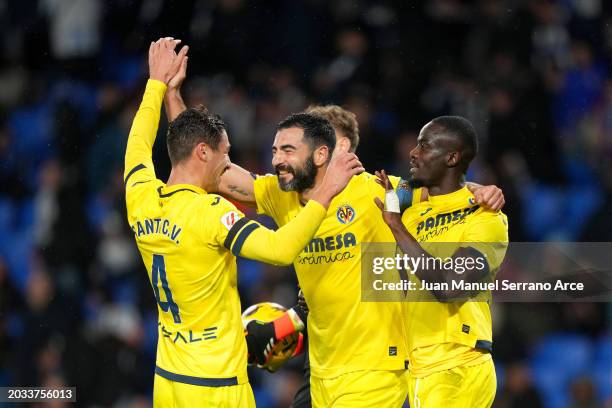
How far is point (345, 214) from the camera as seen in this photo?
5277 millimetres

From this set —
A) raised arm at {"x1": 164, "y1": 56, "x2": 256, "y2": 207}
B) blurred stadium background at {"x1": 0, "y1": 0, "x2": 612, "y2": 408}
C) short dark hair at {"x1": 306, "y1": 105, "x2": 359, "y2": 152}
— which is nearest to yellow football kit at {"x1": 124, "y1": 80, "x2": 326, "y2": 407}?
raised arm at {"x1": 164, "y1": 56, "x2": 256, "y2": 207}

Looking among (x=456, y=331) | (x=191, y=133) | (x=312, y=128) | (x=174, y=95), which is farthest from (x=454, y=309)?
(x=174, y=95)

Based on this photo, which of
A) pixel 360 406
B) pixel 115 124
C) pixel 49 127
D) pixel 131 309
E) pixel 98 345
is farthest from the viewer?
pixel 49 127

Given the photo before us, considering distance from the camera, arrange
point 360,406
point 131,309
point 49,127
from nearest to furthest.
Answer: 1. point 360,406
2. point 131,309
3. point 49,127

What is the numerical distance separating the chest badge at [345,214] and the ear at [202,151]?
30.1 inches

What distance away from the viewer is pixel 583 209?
31.9 feet

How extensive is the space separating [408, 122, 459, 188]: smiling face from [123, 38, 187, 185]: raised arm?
1.35m

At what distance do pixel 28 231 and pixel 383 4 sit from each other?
4.56 meters

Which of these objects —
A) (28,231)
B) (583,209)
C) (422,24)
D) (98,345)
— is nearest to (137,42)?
(28,231)

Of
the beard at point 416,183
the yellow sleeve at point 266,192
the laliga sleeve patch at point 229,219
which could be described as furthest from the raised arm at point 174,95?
the beard at point 416,183

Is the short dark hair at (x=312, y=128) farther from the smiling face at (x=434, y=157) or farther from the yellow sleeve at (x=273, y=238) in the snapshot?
the yellow sleeve at (x=273, y=238)

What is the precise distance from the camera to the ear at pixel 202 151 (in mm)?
4945

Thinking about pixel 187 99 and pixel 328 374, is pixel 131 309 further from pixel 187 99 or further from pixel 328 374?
pixel 328 374

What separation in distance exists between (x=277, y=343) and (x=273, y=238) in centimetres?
115
